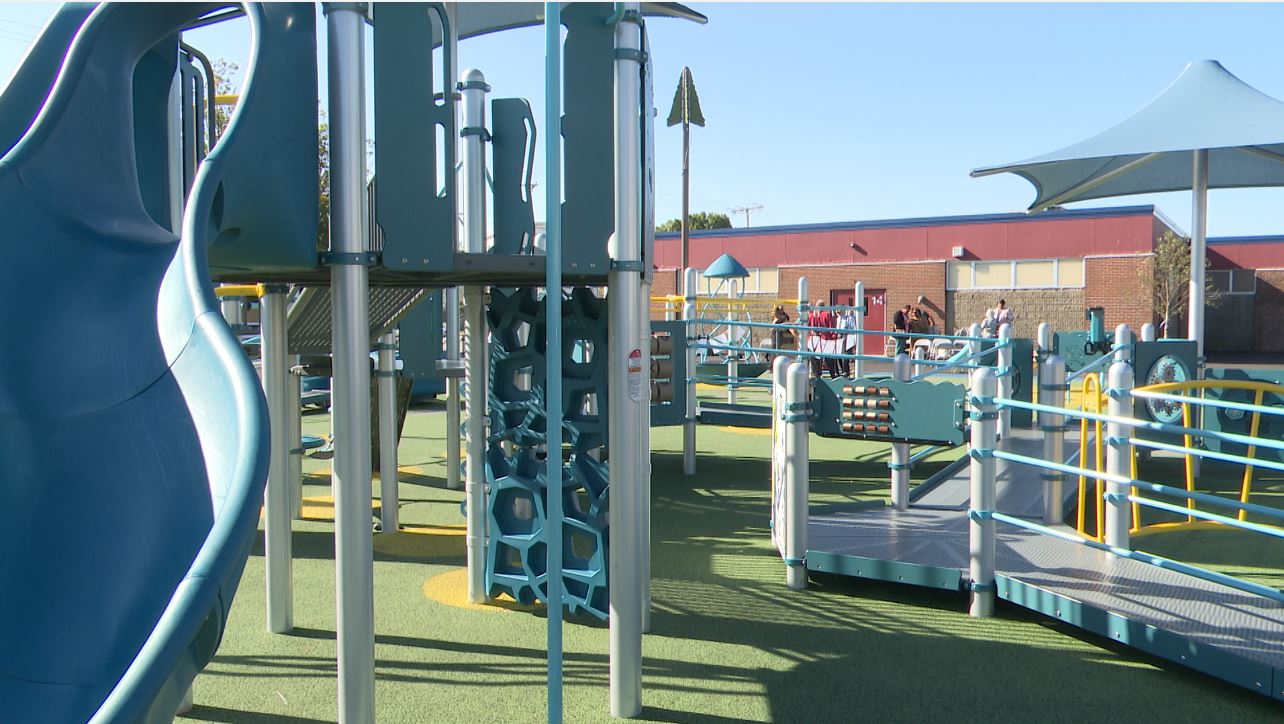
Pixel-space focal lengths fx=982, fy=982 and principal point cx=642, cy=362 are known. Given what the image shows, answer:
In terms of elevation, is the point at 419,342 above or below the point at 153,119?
below

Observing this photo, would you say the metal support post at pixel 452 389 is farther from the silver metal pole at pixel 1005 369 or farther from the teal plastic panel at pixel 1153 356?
the teal plastic panel at pixel 1153 356

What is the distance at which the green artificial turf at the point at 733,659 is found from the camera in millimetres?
4141

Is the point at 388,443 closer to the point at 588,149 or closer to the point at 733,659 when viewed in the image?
the point at 733,659

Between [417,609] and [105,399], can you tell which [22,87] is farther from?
[417,609]

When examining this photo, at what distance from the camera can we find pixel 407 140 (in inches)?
155

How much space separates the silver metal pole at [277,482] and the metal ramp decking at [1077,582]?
2982 mm

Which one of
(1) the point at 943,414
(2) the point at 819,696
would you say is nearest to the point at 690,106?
(1) the point at 943,414

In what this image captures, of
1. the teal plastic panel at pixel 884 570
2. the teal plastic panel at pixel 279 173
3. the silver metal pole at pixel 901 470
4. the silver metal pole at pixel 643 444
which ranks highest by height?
the teal plastic panel at pixel 279 173

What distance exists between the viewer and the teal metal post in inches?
112

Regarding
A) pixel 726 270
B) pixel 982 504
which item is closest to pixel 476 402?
pixel 982 504

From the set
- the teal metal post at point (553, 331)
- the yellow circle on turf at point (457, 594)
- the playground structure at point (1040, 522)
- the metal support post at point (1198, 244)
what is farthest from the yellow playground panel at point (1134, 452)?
the teal metal post at point (553, 331)

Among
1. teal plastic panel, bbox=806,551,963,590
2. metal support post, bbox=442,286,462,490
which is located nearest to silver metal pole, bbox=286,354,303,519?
metal support post, bbox=442,286,462,490

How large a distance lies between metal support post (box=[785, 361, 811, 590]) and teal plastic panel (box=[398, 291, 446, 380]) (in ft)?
10.7

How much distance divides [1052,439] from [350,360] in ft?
16.4
